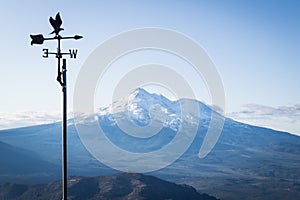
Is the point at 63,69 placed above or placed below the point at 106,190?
above

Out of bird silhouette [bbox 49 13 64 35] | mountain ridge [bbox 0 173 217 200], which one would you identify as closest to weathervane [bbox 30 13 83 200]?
bird silhouette [bbox 49 13 64 35]

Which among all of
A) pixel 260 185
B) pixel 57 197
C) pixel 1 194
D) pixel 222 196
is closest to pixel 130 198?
pixel 57 197

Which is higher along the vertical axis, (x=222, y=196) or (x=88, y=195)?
(x=88, y=195)

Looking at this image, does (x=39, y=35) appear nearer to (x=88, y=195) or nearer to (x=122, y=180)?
(x=88, y=195)

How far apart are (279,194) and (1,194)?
100664 mm

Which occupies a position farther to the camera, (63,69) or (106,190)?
(106,190)

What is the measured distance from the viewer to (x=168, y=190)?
335 ft

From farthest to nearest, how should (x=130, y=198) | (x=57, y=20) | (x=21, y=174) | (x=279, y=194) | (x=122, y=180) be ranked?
(x=21, y=174) < (x=279, y=194) < (x=122, y=180) < (x=130, y=198) < (x=57, y=20)

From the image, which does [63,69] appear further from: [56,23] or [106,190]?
[106,190]

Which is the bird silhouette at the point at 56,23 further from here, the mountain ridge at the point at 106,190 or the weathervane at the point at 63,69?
the mountain ridge at the point at 106,190

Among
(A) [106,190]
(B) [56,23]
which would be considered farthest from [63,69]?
(A) [106,190]

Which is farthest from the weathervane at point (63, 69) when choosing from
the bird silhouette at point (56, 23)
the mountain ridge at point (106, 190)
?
the mountain ridge at point (106, 190)

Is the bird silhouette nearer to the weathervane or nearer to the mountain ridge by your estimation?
the weathervane

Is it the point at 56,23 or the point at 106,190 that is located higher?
the point at 56,23
